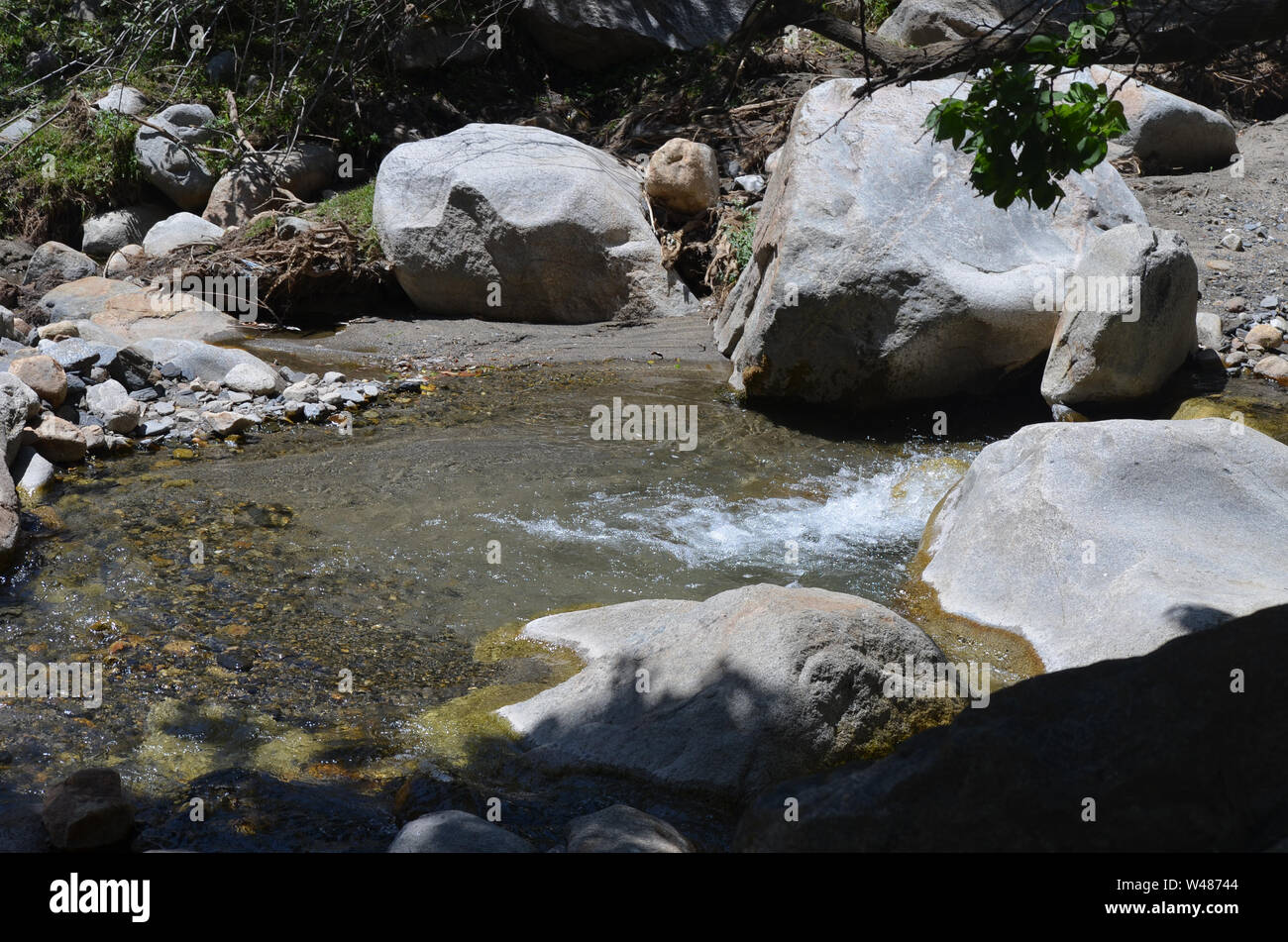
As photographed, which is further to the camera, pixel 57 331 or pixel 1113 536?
pixel 57 331

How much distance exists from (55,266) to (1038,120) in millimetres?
11462

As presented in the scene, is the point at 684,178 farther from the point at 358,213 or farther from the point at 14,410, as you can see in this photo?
the point at 14,410

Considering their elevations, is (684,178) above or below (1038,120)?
below

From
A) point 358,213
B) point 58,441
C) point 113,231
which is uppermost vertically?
point 358,213

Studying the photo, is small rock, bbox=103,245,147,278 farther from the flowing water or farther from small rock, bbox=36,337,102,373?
the flowing water

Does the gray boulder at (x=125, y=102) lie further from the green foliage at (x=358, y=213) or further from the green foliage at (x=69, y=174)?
the green foliage at (x=358, y=213)

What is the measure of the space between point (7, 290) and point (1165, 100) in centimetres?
1209

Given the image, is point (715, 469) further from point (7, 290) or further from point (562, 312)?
point (7, 290)

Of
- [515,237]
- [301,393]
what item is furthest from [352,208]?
[301,393]

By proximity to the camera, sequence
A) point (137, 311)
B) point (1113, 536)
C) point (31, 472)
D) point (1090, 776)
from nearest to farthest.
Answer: point (1090, 776), point (1113, 536), point (31, 472), point (137, 311)

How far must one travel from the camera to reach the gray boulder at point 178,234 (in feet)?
A: 38.7

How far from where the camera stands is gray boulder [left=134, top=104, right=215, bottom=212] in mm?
12594

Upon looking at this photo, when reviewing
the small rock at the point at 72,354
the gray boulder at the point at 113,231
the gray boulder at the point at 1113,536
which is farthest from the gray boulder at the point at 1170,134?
the gray boulder at the point at 113,231

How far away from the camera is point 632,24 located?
14547 millimetres
